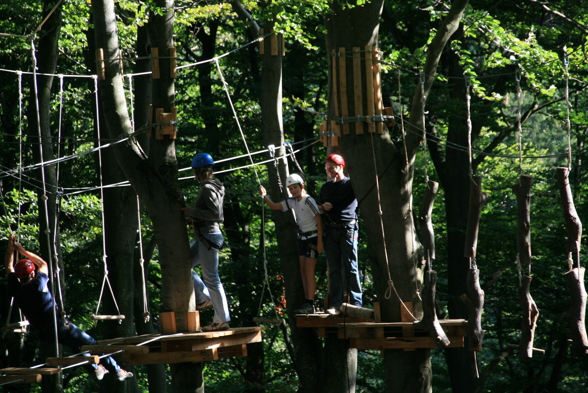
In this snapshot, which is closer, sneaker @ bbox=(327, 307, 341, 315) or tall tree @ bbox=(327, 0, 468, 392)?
tall tree @ bbox=(327, 0, 468, 392)

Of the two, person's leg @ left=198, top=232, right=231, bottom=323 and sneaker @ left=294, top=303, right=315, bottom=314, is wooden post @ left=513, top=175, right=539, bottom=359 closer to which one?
person's leg @ left=198, top=232, right=231, bottom=323

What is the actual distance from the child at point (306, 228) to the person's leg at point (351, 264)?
0.32 m

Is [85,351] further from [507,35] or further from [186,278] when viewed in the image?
[507,35]

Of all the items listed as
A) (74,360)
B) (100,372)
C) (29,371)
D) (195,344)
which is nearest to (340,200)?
(195,344)

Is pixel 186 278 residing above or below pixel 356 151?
below

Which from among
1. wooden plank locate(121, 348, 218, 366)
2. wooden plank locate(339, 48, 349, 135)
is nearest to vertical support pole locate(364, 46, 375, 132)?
wooden plank locate(339, 48, 349, 135)

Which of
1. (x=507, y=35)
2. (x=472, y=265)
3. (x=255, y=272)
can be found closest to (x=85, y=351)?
(x=472, y=265)

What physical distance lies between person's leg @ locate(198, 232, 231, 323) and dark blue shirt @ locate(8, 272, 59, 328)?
1453 millimetres

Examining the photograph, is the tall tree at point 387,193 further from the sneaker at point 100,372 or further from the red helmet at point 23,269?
the red helmet at point 23,269

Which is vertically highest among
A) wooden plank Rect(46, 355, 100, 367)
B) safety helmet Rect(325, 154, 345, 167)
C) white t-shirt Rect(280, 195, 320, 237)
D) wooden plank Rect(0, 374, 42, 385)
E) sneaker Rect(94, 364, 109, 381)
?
safety helmet Rect(325, 154, 345, 167)

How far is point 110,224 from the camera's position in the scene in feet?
39.6

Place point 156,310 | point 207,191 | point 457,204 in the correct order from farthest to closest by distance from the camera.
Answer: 1. point 156,310
2. point 457,204
3. point 207,191

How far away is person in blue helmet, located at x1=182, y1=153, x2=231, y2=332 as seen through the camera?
7066 millimetres

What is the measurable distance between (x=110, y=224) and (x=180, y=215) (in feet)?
16.2
